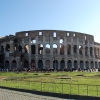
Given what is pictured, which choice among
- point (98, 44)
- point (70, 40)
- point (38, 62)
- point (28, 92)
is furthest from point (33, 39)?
point (28, 92)

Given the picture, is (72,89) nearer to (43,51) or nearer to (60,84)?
(60,84)

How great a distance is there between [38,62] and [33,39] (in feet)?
24.1

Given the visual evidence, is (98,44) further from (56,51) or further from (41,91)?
(41,91)

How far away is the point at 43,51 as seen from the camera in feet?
198

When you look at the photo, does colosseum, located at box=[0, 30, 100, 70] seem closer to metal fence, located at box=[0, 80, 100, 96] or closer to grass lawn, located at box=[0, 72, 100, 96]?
grass lawn, located at box=[0, 72, 100, 96]

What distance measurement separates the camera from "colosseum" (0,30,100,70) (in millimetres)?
59750

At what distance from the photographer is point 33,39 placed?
62.5m

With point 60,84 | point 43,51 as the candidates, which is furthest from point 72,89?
point 43,51

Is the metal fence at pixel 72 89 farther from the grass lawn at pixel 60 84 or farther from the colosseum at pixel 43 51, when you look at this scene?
the colosseum at pixel 43 51

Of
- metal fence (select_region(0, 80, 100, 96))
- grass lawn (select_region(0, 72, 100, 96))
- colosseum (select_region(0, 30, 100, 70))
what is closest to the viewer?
metal fence (select_region(0, 80, 100, 96))

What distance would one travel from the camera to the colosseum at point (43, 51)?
59.8 m

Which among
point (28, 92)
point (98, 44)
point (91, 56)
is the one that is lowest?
point (28, 92)

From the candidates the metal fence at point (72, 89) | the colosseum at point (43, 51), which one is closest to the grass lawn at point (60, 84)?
the metal fence at point (72, 89)

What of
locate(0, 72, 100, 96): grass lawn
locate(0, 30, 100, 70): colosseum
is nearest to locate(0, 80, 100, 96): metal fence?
locate(0, 72, 100, 96): grass lawn
